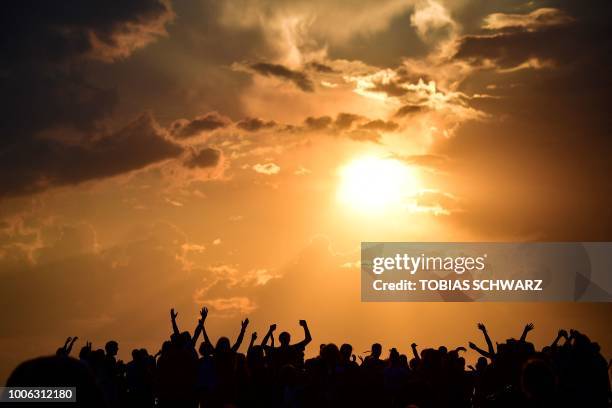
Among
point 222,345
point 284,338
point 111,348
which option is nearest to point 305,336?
point 284,338

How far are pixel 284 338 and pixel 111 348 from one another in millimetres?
3596

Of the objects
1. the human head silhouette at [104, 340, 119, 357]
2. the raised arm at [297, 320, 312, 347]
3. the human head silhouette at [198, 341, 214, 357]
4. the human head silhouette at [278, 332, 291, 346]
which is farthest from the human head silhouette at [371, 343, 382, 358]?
the human head silhouette at [104, 340, 119, 357]

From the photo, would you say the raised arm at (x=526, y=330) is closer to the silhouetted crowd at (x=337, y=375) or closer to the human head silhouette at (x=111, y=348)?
the silhouetted crowd at (x=337, y=375)

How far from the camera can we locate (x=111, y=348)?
45.5 feet

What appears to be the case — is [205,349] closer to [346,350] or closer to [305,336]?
[305,336]

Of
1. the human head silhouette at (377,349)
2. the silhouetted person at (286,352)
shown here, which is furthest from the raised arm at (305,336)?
the human head silhouette at (377,349)

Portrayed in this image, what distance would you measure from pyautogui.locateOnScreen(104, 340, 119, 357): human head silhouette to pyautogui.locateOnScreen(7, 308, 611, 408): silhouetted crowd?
0.02m

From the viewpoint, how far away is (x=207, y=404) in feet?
40.3

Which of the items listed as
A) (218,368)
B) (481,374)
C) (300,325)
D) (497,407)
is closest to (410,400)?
(497,407)

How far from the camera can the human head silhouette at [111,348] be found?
545 inches

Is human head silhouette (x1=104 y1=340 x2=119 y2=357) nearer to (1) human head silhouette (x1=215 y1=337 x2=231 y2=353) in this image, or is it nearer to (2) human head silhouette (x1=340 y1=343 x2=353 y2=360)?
(1) human head silhouette (x1=215 y1=337 x2=231 y2=353)

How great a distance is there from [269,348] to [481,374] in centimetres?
494

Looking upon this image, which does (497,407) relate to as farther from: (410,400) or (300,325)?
(300,325)

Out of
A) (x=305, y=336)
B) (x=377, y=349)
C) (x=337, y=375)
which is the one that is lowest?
(x=337, y=375)
